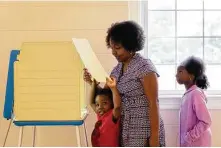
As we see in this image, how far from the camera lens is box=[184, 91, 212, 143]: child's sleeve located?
8.25 feet

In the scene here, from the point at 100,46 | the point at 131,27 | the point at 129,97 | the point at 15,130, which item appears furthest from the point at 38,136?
the point at 131,27

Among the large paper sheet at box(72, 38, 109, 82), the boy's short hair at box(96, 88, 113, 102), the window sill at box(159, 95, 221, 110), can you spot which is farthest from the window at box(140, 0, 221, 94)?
the large paper sheet at box(72, 38, 109, 82)

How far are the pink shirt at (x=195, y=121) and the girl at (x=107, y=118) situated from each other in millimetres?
580

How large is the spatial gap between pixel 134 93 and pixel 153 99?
0.11 meters

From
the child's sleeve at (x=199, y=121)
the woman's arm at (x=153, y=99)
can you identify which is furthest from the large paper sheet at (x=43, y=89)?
the child's sleeve at (x=199, y=121)

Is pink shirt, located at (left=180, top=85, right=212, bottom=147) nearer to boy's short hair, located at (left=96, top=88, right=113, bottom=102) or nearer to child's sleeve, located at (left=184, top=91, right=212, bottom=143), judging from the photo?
child's sleeve, located at (left=184, top=91, right=212, bottom=143)

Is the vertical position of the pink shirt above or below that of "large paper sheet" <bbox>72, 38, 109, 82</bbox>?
below

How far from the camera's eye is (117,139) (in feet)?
7.10

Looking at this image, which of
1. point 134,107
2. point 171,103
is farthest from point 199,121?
point 134,107

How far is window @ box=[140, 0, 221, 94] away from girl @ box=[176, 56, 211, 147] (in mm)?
352

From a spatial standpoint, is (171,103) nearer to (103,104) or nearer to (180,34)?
(180,34)

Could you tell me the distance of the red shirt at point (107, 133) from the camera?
2.14 metres

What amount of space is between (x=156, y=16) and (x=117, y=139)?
118 cm

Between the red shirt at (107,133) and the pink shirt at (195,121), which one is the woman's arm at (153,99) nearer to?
the red shirt at (107,133)
